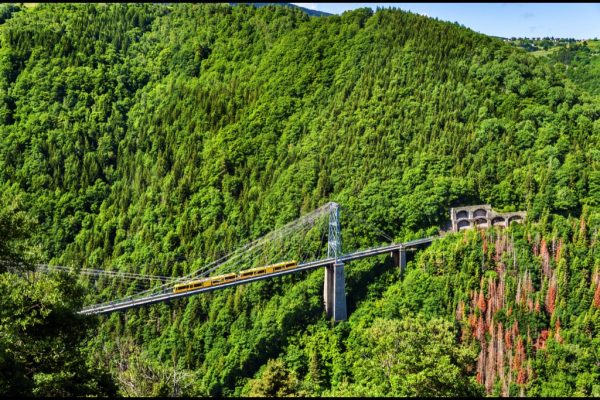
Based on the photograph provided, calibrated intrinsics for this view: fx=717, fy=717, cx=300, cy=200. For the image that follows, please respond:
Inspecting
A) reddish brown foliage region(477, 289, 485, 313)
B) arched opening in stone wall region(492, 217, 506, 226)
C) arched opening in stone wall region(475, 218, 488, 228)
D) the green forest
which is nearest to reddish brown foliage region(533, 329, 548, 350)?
the green forest

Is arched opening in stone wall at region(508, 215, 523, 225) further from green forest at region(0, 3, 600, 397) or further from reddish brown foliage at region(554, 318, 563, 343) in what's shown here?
reddish brown foliage at region(554, 318, 563, 343)

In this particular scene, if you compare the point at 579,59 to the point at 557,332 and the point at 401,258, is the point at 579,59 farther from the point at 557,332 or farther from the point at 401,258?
the point at 557,332

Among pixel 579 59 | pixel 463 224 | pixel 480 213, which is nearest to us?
pixel 480 213

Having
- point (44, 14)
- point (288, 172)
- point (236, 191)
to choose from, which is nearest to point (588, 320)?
point (288, 172)

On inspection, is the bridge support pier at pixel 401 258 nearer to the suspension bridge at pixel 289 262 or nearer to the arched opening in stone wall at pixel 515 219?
the suspension bridge at pixel 289 262

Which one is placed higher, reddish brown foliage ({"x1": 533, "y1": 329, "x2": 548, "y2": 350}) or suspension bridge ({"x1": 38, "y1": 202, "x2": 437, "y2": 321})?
suspension bridge ({"x1": 38, "y1": 202, "x2": 437, "y2": 321})

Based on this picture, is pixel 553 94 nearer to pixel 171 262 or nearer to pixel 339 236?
pixel 339 236

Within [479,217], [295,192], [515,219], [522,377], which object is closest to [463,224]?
[479,217]
